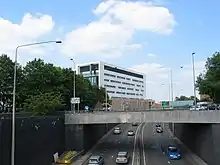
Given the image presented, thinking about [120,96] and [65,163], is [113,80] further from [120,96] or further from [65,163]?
[65,163]

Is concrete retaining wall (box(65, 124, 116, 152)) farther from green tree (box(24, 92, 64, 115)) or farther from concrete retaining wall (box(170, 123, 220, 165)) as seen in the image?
concrete retaining wall (box(170, 123, 220, 165))

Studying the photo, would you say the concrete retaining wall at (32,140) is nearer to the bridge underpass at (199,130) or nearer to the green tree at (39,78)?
the bridge underpass at (199,130)

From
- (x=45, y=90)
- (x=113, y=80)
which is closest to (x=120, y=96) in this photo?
(x=113, y=80)

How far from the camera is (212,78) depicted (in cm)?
6688

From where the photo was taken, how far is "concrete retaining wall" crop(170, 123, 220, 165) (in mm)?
35037

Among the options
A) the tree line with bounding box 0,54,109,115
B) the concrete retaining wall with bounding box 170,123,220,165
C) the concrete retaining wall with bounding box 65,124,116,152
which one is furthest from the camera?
the tree line with bounding box 0,54,109,115

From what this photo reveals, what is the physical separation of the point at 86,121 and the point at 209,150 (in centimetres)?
1930

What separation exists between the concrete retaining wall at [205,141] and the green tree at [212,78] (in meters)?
16.7

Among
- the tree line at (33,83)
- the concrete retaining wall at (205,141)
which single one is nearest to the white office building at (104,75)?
the tree line at (33,83)

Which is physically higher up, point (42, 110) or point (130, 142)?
point (42, 110)

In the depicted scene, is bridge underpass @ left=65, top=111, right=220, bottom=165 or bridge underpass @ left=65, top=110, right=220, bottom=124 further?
bridge underpass @ left=65, top=110, right=220, bottom=124

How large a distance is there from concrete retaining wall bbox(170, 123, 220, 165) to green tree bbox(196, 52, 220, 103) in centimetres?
1668

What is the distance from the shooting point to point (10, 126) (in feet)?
87.5

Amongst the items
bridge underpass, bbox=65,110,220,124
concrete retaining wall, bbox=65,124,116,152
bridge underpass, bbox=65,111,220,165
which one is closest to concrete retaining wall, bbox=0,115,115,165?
concrete retaining wall, bbox=65,124,116,152
